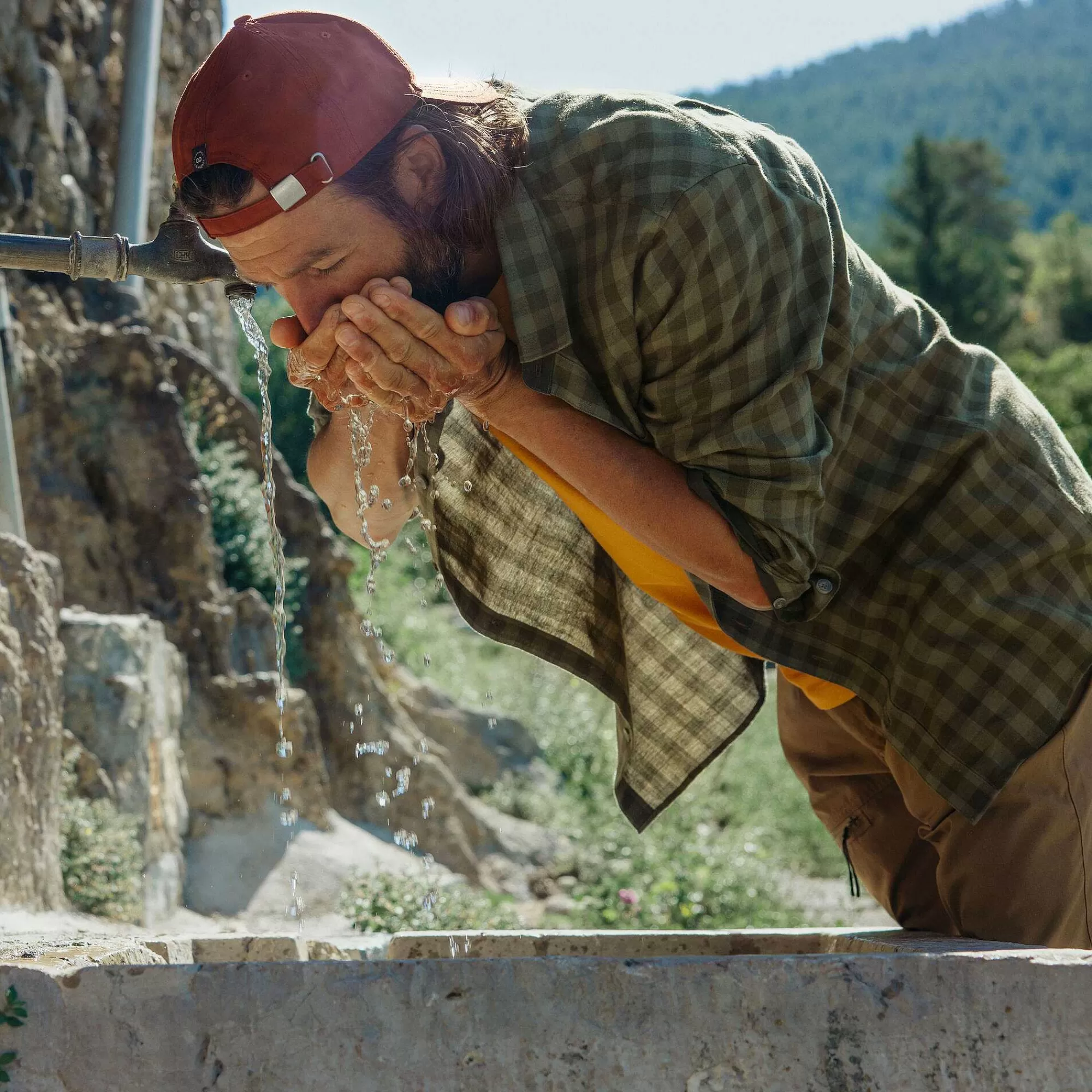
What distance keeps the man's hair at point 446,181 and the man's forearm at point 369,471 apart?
524mm

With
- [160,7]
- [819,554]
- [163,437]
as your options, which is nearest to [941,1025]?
[819,554]

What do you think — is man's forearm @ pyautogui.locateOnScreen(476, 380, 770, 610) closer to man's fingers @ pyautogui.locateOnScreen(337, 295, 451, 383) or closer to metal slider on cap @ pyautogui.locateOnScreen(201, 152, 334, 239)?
man's fingers @ pyautogui.locateOnScreen(337, 295, 451, 383)

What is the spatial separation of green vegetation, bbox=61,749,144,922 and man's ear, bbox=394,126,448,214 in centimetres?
346

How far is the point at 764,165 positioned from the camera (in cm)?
176

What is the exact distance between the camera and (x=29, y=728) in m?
4.04

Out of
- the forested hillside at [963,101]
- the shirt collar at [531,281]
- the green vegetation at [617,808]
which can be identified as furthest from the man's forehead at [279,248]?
the forested hillside at [963,101]

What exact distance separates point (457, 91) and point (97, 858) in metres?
3.62

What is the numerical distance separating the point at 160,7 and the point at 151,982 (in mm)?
8053

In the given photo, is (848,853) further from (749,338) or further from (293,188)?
(293,188)

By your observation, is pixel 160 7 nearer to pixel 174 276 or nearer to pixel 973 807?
pixel 174 276

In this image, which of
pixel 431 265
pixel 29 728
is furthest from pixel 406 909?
pixel 431 265

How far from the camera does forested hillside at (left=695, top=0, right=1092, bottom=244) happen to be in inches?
3952

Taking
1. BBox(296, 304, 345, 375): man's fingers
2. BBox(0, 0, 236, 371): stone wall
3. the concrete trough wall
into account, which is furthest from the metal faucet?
BBox(0, 0, 236, 371): stone wall

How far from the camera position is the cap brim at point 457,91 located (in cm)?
186
